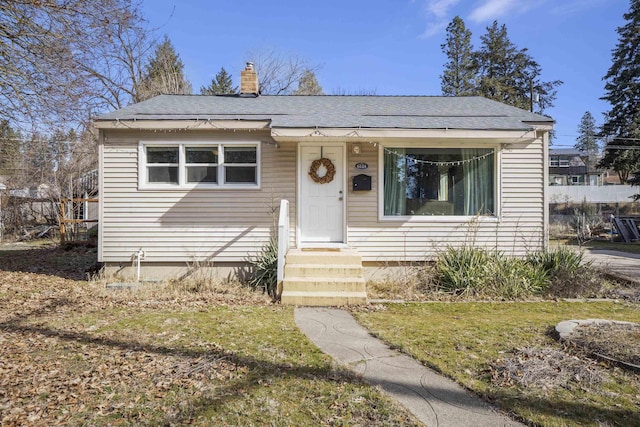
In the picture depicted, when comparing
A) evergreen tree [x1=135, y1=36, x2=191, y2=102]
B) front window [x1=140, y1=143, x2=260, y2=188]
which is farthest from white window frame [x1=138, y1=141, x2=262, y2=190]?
evergreen tree [x1=135, y1=36, x2=191, y2=102]

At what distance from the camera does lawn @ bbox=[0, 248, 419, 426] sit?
9.09ft

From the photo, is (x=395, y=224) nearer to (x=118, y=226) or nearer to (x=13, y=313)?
(x=118, y=226)

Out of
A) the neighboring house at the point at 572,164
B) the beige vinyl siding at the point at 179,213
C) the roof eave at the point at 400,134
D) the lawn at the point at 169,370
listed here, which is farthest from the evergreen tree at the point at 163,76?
the neighboring house at the point at 572,164

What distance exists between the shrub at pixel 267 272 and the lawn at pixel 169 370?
2.98ft

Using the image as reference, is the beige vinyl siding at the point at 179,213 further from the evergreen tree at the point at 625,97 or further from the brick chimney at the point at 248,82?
the evergreen tree at the point at 625,97

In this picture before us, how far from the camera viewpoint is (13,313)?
5445mm

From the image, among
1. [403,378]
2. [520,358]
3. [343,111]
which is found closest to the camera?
[403,378]

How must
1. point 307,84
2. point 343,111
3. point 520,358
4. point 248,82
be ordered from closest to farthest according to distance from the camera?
point 520,358, point 343,111, point 248,82, point 307,84

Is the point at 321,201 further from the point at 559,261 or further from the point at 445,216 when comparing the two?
the point at 559,261

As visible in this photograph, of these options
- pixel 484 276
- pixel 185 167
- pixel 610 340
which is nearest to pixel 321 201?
pixel 185 167

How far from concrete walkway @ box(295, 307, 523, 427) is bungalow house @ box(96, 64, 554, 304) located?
3.04m

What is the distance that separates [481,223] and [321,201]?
10.9 ft

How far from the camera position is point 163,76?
70.2 ft

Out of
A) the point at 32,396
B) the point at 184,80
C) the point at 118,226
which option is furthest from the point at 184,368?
the point at 184,80
